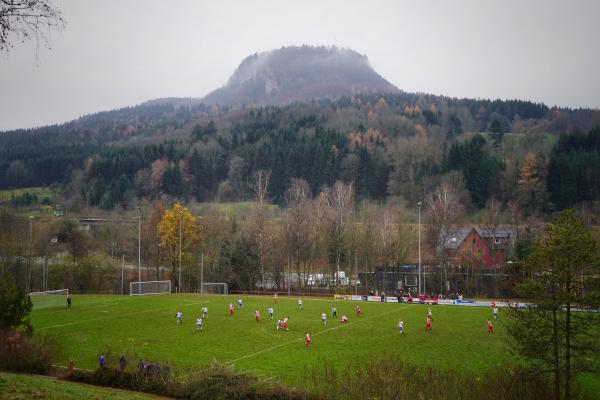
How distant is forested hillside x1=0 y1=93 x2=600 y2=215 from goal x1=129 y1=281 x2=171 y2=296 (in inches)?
2297

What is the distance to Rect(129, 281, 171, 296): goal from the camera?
6994 cm

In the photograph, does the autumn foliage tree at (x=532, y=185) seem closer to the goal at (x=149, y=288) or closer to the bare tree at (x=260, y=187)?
the bare tree at (x=260, y=187)

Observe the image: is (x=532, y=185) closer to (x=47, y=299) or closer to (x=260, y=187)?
(x=260, y=187)

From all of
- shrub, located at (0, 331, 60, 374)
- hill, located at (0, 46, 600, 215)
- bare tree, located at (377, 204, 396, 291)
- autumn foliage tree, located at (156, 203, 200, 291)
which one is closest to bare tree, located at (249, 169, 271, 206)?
hill, located at (0, 46, 600, 215)

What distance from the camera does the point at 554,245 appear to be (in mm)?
22703

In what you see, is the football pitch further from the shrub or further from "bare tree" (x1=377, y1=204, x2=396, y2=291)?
"bare tree" (x1=377, y1=204, x2=396, y2=291)

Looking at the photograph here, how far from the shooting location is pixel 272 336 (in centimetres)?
3800

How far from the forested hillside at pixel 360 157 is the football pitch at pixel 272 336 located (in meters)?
57.1

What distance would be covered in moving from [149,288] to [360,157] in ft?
232

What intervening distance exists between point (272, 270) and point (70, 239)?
34444 millimetres

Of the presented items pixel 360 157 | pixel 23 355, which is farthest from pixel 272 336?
pixel 360 157

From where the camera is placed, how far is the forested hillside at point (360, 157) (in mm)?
105750

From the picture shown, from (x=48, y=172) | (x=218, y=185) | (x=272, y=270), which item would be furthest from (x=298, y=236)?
(x=48, y=172)

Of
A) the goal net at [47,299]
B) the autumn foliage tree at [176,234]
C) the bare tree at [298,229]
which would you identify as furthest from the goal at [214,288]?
the goal net at [47,299]
